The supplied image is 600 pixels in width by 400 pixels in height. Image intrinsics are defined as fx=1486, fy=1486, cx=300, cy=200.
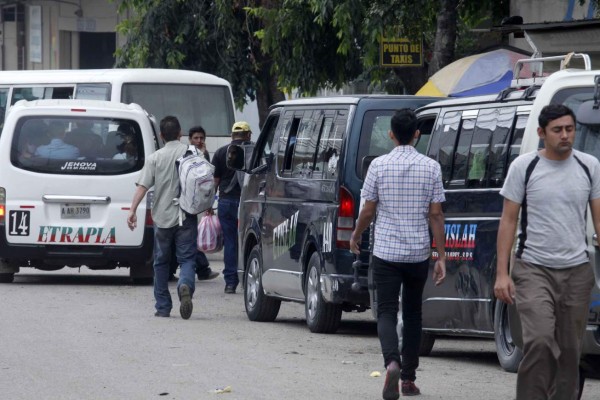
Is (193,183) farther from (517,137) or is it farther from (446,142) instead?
(517,137)

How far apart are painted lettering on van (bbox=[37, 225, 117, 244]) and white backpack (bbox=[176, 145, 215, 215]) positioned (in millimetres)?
3309

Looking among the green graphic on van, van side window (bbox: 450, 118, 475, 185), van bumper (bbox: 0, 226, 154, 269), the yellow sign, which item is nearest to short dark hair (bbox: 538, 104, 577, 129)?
the green graphic on van

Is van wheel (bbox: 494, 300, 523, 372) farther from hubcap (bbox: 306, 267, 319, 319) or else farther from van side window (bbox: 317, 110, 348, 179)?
hubcap (bbox: 306, 267, 319, 319)

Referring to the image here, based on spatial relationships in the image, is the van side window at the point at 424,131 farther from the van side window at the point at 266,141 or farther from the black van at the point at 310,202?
the van side window at the point at 266,141

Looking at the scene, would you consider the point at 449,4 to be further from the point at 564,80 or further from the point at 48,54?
the point at 48,54

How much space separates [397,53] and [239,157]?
505 cm

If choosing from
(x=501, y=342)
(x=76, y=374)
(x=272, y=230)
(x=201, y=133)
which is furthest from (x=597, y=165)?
(x=201, y=133)

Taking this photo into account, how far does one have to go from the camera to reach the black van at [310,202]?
11898 mm

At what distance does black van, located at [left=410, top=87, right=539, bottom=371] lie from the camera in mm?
9898

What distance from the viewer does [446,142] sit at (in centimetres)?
1088

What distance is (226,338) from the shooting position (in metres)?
12.0

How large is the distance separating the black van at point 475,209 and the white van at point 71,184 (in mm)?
6590

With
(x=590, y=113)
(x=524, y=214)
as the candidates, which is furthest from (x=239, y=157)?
(x=524, y=214)

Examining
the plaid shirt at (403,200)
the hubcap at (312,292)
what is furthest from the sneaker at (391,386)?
the hubcap at (312,292)
